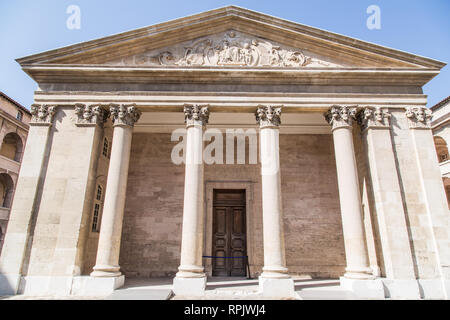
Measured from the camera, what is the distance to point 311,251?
1330 centimetres

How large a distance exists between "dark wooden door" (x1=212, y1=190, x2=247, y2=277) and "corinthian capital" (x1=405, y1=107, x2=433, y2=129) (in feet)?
26.9

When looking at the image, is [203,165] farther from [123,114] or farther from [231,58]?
[231,58]

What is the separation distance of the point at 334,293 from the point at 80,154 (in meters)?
10.3

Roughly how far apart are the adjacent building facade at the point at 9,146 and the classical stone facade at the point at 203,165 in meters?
14.3

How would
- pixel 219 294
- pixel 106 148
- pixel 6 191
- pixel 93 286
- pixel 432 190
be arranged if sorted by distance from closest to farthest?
pixel 219 294 → pixel 93 286 → pixel 432 190 → pixel 106 148 → pixel 6 191

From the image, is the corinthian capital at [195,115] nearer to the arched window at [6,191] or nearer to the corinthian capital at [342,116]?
the corinthian capital at [342,116]

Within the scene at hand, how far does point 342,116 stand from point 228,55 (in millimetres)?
5394

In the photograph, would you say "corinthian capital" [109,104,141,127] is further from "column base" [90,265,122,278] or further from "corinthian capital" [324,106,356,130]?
"corinthian capital" [324,106,356,130]

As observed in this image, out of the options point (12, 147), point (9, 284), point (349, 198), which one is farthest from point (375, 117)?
point (12, 147)

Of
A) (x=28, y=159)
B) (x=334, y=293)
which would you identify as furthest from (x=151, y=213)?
(x=334, y=293)

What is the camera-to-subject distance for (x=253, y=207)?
1378 cm
